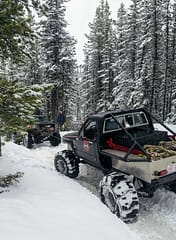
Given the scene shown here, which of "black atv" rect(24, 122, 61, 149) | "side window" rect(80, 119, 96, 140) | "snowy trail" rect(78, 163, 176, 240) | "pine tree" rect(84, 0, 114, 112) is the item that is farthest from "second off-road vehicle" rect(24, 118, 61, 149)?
"pine tree" rect(84, 0, 114, 112)

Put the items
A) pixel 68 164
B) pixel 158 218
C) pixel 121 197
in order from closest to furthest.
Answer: pixel 121 197 → pixel 158 218 → pixel 68 164

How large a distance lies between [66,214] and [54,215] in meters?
0.24

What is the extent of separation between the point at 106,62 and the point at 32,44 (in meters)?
27.8

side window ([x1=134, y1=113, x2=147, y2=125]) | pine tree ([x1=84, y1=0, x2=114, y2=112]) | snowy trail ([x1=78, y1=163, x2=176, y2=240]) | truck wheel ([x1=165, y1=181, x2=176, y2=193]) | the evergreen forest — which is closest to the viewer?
snowy trail ([x1=78, y1=163, x2=176, y2=240])

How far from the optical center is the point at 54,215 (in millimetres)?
4727

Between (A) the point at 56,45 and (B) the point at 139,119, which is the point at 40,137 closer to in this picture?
(B) the point at 139,119

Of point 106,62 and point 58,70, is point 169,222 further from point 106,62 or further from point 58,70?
point 106,62

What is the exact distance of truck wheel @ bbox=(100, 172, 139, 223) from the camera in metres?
5.60

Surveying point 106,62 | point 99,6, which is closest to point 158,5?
point 106,62

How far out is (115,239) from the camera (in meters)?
4.26

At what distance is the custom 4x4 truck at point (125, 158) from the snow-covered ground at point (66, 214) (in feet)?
1.29

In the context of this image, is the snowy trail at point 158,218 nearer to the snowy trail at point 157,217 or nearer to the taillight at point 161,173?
the snowy trail at point 157,217

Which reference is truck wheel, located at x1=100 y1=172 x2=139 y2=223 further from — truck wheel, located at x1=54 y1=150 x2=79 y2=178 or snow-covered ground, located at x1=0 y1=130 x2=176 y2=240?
truck wheel, located at x1=54 y1=150 x2=79 y2=178

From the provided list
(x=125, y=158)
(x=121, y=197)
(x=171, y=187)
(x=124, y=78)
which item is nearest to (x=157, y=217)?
(x=121, y=197)
